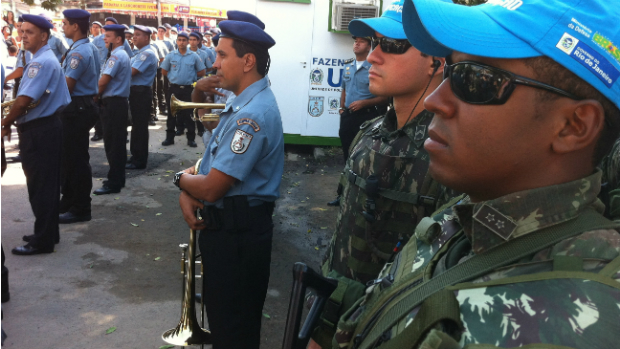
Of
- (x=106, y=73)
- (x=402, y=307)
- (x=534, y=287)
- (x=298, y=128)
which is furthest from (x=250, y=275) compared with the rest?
(x=298, y=128)

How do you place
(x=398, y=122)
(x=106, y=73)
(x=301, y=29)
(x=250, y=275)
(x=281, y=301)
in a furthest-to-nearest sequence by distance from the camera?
1. (x=301, y=29)
2. (x=106, y=73)
3. (x=281, y=301)
4. (x=250, y=275)
5. (x=398, y=122)

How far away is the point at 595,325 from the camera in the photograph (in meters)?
0.70

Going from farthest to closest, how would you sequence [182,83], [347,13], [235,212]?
[182,83] < [347,13] < [235,212]

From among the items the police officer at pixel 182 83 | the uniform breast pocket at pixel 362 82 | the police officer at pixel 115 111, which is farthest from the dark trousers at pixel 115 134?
the uniform breast pocket at pixel 362 82

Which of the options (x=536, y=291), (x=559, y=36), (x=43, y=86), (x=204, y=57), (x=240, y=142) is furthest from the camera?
(x=204, y=57)

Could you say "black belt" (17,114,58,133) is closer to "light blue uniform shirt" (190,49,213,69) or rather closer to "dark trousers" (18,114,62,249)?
"dark trousers" (18,114,62,249)

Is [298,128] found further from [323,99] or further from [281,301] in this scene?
[281,301]

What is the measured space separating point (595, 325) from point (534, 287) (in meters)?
0.09

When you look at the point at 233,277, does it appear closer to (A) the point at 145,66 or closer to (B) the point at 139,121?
(B) the point at 139,121

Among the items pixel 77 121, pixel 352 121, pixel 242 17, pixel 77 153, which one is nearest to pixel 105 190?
pixel 77 153

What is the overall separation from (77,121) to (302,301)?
523cm

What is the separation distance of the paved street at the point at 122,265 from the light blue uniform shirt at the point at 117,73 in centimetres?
136

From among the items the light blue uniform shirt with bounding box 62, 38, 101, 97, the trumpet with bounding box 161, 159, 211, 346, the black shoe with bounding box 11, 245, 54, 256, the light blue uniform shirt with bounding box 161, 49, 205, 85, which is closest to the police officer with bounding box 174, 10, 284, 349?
the trumpet with bounding box 161, 159, 211, 346

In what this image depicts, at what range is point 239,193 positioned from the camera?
8.83 feet
